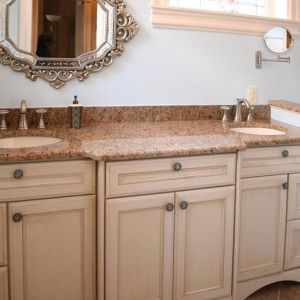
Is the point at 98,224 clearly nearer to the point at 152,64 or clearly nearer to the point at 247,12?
the point at 152,64

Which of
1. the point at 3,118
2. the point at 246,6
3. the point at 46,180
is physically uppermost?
the point at 246,6

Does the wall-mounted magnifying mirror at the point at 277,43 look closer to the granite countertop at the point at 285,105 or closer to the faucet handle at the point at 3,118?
the granite countertop at the point at 285,105

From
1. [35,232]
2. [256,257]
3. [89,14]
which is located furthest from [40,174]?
[256,257]

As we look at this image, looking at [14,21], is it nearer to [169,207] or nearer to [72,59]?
[72,59]

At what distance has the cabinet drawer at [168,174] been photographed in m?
1.68

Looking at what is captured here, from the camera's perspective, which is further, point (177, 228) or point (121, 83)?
point (121, 83)

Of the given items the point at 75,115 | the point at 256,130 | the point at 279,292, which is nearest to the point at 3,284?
the point at 75,115

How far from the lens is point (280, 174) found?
6.89 feet

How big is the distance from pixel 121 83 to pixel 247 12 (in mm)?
1013

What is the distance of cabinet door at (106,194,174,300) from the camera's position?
67.5 inches

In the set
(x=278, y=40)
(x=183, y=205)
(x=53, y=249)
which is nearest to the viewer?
(x=53, y=249)

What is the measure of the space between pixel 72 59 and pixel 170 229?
1.04m

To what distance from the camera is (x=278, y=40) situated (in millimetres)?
2660

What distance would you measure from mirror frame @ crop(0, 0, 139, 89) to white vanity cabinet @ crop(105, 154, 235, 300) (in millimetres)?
774
